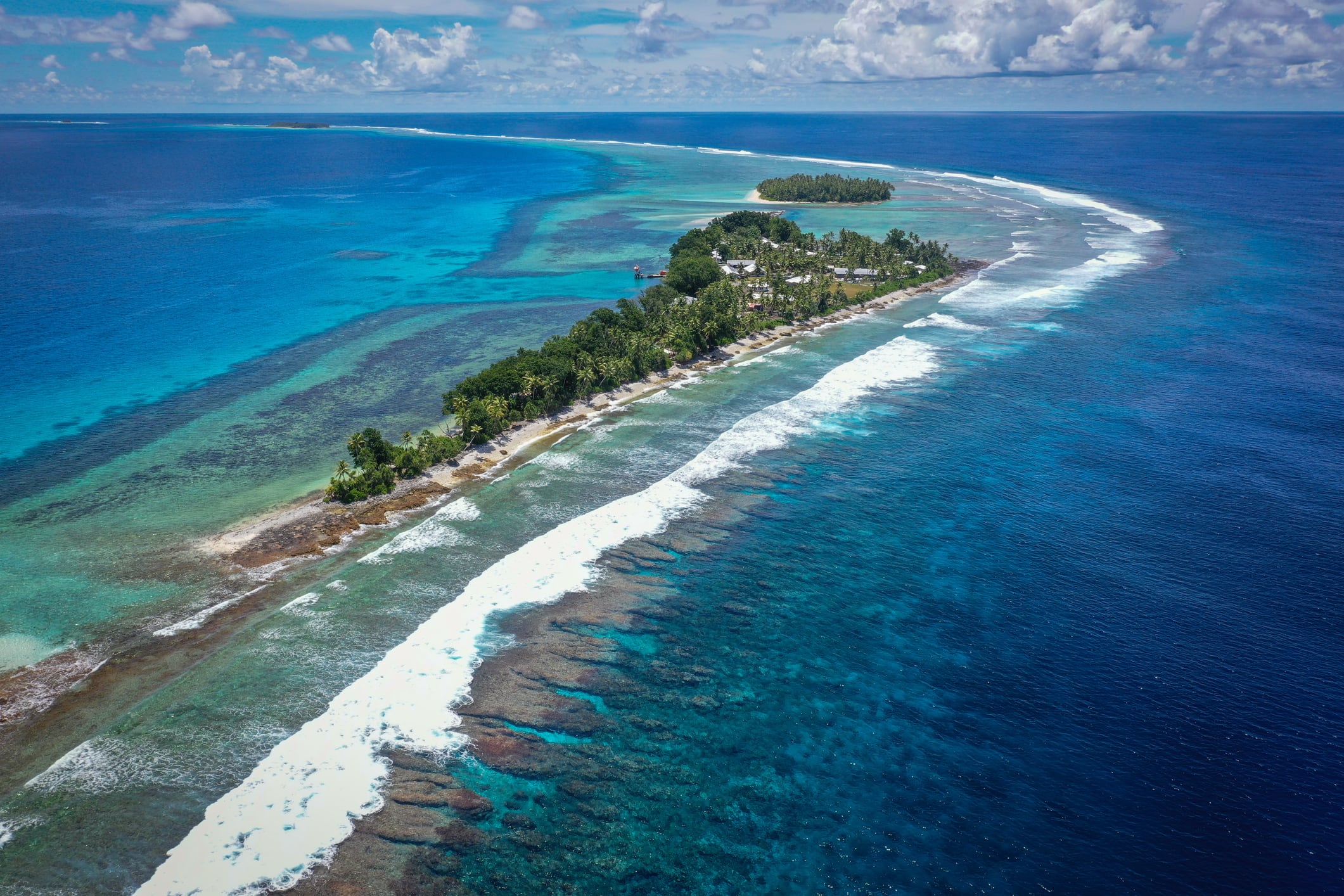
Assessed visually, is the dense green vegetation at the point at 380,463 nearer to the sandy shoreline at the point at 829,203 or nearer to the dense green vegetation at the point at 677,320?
the dense green vegetation at the point at 677,320

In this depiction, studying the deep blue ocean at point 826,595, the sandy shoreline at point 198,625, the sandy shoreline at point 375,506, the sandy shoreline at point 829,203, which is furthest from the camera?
the sandy shoreline at point 829,203

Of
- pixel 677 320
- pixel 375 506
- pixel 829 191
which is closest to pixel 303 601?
pixel 375 506

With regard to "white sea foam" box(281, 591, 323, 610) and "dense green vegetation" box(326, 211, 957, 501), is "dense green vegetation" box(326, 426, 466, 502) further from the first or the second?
"white sea foam" box(281, 591, 323, 610)

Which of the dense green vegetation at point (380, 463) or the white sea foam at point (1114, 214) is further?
the white sea foam at point (1114, 214)

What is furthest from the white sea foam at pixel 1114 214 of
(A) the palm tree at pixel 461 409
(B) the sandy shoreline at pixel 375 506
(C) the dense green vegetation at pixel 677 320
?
(A) the palm tree at pixel 461 409

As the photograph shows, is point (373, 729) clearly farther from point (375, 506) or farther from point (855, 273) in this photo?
point (855, 273)
